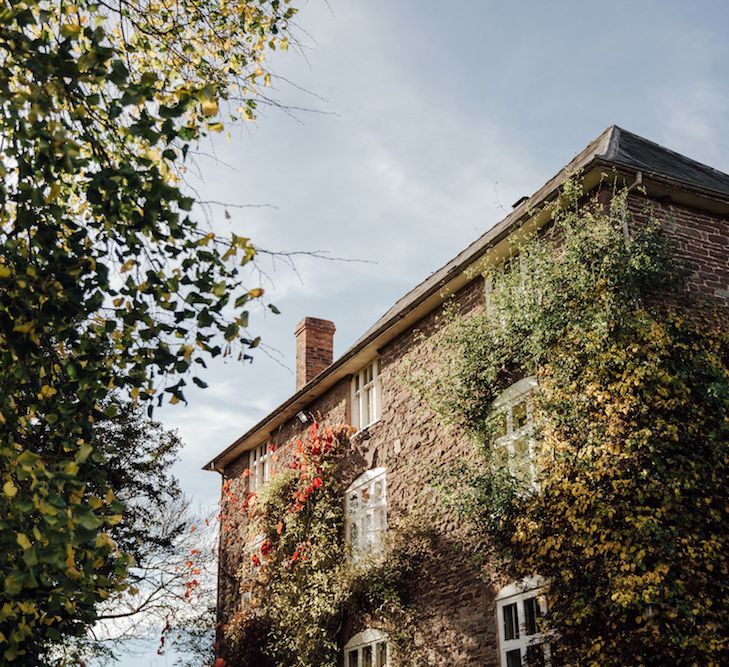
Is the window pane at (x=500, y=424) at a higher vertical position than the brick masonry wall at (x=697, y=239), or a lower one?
lower

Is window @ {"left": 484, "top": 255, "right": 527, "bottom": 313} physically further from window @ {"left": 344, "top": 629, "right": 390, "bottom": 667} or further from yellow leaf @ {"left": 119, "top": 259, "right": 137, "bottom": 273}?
yellow leaf @ {"left": 119, "top": 259, "right": 137, "bottom": 273}

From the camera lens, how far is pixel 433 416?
48.8ft

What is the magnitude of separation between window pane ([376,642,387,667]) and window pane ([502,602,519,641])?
3.17 metres

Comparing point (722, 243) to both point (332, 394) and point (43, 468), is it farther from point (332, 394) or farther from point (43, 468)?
point (43, 468)

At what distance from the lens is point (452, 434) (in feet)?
46.4

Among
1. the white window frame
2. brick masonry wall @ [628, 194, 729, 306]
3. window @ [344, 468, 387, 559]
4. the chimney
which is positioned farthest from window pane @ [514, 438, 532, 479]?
the chimney

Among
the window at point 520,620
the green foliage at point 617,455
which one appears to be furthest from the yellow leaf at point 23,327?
the window at point 520,620

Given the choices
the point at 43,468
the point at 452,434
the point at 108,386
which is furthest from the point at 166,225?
the point at 452,434

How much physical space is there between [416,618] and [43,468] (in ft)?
35.9

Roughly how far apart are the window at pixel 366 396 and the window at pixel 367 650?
150 inches

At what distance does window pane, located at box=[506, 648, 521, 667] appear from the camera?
11965mm

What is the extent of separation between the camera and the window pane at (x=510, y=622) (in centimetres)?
1206

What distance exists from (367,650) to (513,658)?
155 inches

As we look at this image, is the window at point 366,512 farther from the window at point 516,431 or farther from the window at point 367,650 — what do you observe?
the window at point 516,431
